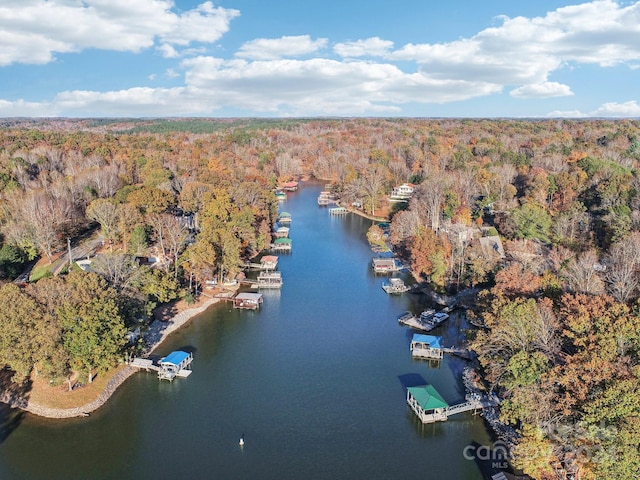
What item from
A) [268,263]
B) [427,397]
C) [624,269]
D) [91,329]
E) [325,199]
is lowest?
[427,397]

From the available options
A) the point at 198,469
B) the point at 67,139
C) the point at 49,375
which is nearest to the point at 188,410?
the point at 198,469

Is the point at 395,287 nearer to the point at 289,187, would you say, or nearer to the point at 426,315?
the point at 426,315

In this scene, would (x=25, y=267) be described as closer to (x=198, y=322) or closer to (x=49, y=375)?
(x=198, y=322)

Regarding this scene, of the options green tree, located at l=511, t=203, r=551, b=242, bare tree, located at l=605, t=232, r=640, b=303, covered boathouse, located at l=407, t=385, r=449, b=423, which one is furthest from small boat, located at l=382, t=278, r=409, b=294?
covered boathouse, located at l=407, t=385, r=449, b=423

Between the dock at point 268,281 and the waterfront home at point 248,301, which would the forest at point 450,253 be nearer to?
the dock at point 268,281

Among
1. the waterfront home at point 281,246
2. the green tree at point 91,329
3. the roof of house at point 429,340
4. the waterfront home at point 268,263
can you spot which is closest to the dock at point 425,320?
the roof of house at point 429,340

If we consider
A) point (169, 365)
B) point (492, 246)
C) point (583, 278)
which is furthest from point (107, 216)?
point (583, 278)
